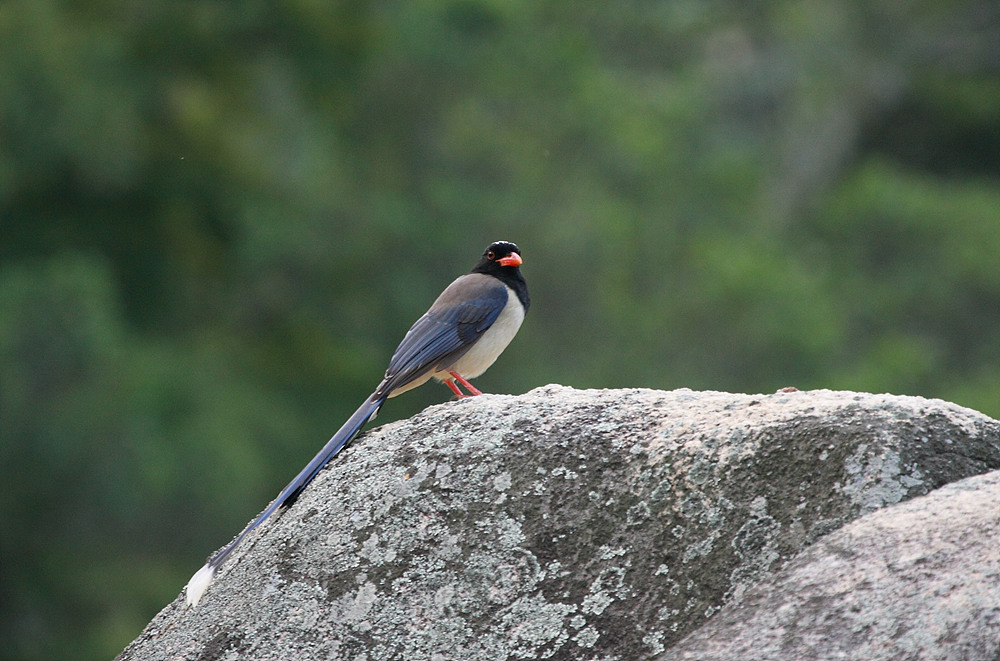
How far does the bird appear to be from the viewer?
457cm

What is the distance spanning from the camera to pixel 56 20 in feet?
38.1

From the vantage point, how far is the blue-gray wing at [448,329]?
456 centimetres

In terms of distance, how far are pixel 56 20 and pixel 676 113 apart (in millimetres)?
9873

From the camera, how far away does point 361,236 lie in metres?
13.9

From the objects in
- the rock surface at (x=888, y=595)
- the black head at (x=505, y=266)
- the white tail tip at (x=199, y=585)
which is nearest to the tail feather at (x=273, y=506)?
the white tail tip at (x=199, y=585)

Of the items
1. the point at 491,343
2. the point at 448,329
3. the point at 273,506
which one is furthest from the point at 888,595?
the point at 491,343

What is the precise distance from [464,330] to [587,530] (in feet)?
8.01

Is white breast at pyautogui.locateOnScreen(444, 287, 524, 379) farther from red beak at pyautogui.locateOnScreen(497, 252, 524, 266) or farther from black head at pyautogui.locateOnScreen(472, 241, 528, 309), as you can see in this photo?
red beak at pyautogui.locateOnScreen(497, 252, 524, 266)

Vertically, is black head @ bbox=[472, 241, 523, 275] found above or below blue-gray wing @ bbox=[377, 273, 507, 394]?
above

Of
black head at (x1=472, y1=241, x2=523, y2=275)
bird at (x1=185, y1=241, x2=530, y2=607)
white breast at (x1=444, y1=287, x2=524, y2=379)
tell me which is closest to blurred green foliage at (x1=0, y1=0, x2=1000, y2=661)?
black head at (x1=472, y1=241, x2=523, y2=275)

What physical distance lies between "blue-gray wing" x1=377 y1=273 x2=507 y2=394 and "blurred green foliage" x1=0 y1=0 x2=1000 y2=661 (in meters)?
5.93

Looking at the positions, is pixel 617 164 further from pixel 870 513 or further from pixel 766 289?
pixel 870 513

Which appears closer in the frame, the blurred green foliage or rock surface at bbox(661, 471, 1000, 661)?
rock surface at bbox(661, 471, 1000, 661)

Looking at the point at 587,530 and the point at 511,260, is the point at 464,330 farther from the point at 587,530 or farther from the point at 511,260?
the point at 587,530
